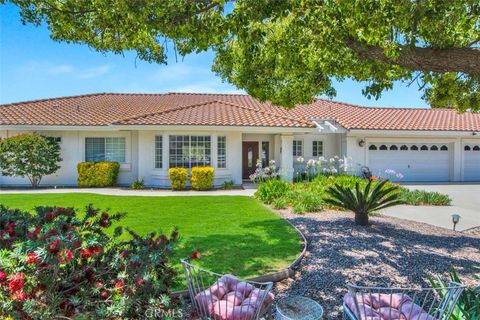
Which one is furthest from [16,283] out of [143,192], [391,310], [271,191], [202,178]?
[202,178]

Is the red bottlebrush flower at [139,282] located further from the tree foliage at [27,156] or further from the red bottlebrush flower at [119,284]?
the tree foliage at [27,156]

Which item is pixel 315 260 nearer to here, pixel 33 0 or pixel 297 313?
pixel 297 313

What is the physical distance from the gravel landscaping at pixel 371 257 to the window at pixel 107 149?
13331 millimetres

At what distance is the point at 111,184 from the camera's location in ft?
60.7

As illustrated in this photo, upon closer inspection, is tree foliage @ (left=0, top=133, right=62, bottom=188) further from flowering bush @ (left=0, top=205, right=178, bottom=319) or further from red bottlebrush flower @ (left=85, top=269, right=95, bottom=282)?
red bottlebrush flower @ (left=85, top=269, right=95, bottom=282)

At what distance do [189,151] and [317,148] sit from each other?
376 inches

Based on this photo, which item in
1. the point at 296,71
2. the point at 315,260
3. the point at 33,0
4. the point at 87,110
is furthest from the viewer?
the point at 87,110

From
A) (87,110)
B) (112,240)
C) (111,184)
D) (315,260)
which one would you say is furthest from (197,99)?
(112,240)

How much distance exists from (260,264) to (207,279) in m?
1.21

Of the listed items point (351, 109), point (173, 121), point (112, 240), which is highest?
point (351, 109)

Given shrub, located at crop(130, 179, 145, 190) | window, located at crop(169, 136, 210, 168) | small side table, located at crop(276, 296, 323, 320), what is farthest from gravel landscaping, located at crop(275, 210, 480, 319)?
shrub, located at crop(130, 179, 145, 190)

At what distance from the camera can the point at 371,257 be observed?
21.8 ft

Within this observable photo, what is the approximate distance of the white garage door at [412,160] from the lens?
22062 millimetres

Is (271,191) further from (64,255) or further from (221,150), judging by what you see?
(64,255)
